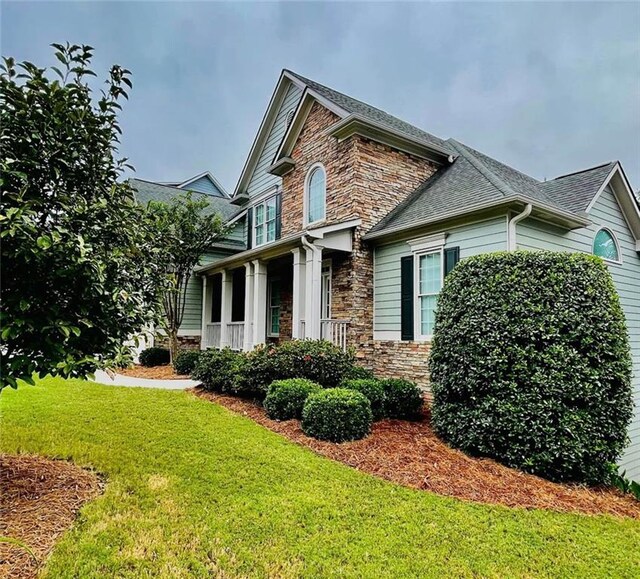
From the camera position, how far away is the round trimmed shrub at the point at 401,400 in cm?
764

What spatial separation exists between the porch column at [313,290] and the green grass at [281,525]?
14.4ft

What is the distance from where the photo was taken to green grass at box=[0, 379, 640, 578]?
3029 mm

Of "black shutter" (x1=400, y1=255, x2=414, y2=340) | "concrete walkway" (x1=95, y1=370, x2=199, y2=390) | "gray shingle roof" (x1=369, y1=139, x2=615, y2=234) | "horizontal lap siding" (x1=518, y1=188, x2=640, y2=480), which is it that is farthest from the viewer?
"concrete walkway" (x1=95, y1=370, x2=199, y2=390)

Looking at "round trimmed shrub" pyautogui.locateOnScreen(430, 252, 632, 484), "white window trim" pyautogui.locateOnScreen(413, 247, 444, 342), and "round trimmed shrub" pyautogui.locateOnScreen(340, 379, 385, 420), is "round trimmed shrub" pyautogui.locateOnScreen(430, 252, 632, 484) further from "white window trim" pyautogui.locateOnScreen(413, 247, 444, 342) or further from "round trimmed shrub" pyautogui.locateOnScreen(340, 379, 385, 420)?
"white window trim" pyautogui.locateOnScreen(413, 247, 444, 342)

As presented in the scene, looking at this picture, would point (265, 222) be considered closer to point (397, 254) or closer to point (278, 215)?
point (278, 215)

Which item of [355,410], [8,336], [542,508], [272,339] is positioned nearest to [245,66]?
[272,339]

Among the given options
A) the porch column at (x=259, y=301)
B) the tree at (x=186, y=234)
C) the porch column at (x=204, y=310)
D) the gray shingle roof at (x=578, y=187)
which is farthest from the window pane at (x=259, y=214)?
the gray shingle roof at (x=578, y=187)

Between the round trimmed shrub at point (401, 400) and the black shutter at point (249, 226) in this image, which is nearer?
the round trimmed shrub at point (401, 400)

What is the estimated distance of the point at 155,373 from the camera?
500 inches

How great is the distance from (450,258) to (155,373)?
30.7ft

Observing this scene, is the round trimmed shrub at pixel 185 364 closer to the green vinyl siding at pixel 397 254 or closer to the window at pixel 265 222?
the window at pixel 265 222

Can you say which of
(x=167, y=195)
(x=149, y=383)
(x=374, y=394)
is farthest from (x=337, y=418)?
(x=167, y=195)

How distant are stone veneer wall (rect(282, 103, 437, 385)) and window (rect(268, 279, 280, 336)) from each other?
357 cm

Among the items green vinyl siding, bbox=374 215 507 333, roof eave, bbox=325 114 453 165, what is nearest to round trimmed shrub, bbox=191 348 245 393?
green vinyl siding, bbox=374 215 507 333
